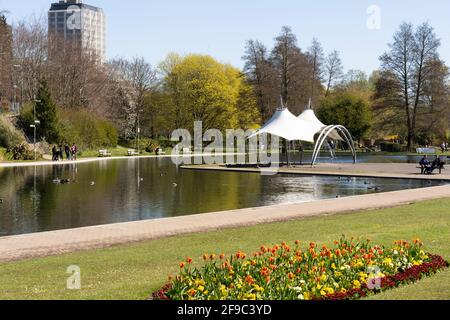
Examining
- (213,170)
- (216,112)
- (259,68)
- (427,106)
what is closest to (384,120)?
(427,106)

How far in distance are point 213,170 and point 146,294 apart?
33.7 m

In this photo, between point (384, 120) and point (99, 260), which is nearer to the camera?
point (99, 260)

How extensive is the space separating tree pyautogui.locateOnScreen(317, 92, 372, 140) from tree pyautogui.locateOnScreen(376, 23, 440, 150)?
30.6ft

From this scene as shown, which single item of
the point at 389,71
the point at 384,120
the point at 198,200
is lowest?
the point at 198,200

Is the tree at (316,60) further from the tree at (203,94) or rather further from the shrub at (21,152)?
the shrub at (21,152)

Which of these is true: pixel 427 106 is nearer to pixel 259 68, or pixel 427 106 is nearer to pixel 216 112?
pixel 259 68

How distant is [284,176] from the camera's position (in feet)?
120

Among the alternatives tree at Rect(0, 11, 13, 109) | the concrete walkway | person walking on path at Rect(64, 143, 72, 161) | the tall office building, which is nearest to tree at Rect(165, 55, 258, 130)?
the tall office building

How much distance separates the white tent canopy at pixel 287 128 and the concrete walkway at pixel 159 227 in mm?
24128

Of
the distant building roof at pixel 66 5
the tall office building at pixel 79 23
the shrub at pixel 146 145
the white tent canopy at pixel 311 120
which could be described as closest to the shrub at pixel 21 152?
the shrub at pixel 146 145

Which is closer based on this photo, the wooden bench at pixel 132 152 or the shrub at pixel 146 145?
the wooden bench at pixel 132 152

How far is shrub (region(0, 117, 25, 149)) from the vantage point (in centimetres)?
4969

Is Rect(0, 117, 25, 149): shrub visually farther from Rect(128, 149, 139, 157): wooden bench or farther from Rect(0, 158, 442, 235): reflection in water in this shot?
Result: Rect(128, 149, 139, 157): wooden bench

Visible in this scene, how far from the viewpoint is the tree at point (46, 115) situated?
53.2m
